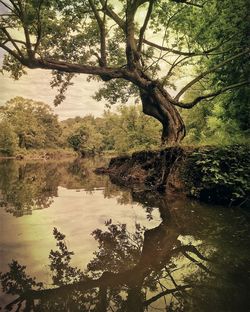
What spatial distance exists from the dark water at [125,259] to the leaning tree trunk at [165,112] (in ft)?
23.6

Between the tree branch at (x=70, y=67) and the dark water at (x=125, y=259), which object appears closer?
the dark water at (x=125, y=259)

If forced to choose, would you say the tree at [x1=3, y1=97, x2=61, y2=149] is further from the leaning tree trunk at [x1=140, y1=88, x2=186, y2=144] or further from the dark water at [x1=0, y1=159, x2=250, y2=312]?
the dark water at [x1=0, y1=159, x2=250, y2=312]

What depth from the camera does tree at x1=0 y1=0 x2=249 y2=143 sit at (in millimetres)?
11688

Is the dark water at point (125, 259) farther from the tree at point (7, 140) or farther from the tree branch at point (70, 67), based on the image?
the tree at point (7, 140)

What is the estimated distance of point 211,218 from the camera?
19.6 feet

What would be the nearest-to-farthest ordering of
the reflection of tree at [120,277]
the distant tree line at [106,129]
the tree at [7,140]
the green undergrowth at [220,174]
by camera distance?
the reflection of tree at [120,277], the green undergrowth at [220,174], the distant tree line at [106,129], the tree at [7,140]

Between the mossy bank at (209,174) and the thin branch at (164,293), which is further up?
the mossy bank at (209,174)

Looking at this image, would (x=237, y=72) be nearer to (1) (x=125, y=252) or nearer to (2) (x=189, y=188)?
(2) (x=189, y=188)

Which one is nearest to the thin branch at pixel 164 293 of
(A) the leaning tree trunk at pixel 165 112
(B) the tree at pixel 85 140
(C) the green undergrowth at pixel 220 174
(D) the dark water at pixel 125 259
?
(D) the dark water at pixel 125 259

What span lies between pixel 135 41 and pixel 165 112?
3759 mm

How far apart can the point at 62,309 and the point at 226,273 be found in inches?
71.0

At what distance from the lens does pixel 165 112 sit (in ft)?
45.2

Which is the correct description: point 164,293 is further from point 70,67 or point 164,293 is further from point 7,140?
point 7,140

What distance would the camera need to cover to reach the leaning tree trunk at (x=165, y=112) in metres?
13.6
